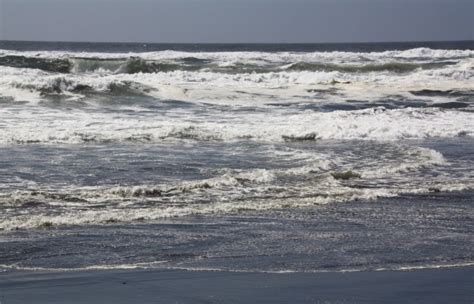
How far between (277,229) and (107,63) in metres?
32.5

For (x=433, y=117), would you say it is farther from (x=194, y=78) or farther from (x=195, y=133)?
(x=194, y=78)

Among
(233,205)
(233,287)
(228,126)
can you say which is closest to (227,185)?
(233,205)

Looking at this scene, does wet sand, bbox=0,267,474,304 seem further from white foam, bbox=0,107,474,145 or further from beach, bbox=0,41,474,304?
white foam, bbox=0,107,474,145

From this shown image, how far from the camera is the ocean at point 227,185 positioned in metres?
6.30

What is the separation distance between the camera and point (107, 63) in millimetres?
38469

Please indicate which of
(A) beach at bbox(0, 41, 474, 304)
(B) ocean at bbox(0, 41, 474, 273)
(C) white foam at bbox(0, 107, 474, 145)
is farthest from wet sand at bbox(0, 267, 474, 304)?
(C) white foam at bbox(0, 107, 474, 145)

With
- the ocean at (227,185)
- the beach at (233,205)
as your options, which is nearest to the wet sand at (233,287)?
the beach at (233,205)

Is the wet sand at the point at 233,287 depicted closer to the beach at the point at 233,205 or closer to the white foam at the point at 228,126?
the beach at the point at 233,205

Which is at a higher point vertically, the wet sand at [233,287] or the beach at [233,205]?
the wet sand at [233,287]

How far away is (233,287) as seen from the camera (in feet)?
17.4

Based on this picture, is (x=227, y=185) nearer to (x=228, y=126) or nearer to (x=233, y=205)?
(x=233, y=205)

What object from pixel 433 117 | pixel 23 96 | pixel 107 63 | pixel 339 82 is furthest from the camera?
pixel 107 63

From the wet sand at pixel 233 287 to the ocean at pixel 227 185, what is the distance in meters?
0.22

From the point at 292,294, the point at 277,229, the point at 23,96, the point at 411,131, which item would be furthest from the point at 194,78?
the point at 292,294
